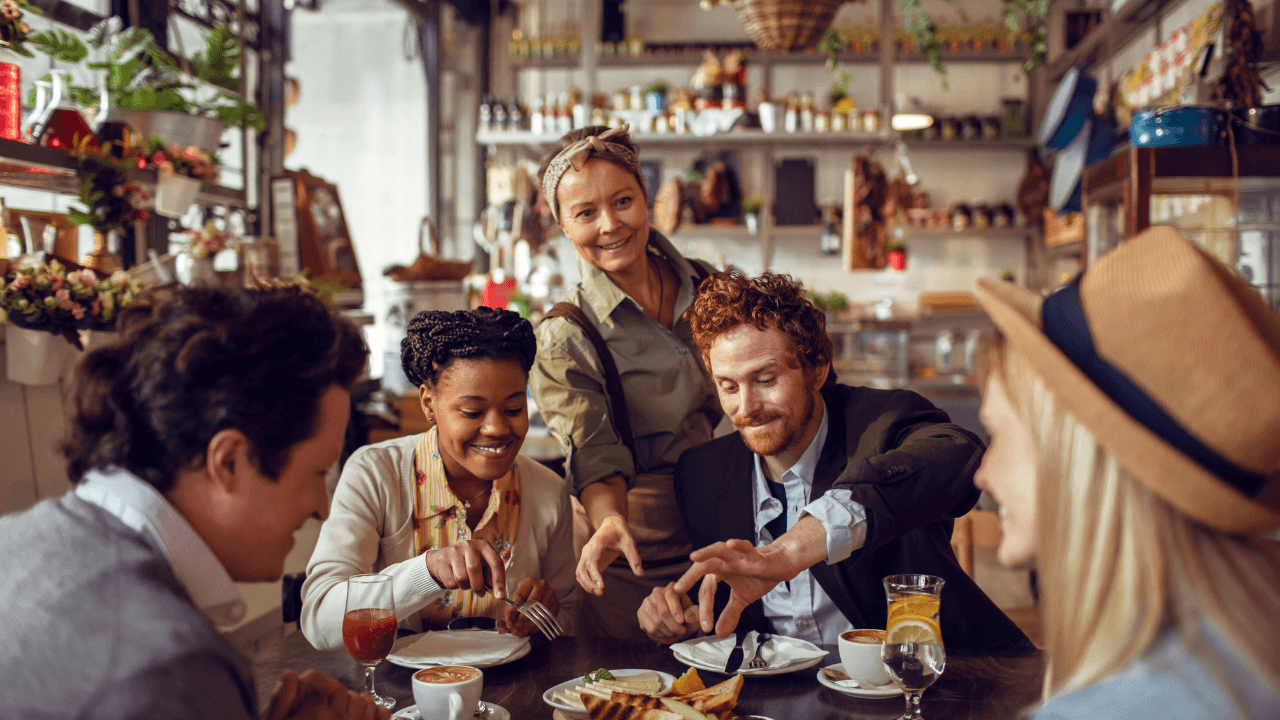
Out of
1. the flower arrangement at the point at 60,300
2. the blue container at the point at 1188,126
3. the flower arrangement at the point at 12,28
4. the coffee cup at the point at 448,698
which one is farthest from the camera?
the blue container at the point at 1188,126

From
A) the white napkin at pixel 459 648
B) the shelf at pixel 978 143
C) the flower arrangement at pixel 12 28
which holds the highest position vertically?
the shelf at pixel 978 143

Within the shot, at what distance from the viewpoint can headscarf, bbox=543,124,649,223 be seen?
7.25 ft

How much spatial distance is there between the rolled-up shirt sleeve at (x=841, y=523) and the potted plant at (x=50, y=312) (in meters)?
2.14

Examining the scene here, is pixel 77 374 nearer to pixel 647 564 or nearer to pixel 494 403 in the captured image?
pixel 494 403

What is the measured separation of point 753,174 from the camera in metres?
7.36

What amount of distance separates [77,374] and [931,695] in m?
1.25

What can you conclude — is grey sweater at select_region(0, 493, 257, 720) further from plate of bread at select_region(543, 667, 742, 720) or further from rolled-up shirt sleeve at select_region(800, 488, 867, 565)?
rolled-up shirt sleeve at select_region(800, 488, 867, 565)

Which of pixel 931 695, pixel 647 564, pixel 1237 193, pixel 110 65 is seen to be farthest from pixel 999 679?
pixel 110 65

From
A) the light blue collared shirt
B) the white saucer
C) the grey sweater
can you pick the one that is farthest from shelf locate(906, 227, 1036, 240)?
the grey sweater

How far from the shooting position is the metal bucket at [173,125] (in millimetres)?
3139

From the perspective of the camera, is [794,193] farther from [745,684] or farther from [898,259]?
[745,684]

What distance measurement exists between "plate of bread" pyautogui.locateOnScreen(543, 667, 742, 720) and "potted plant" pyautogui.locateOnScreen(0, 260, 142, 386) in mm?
1964

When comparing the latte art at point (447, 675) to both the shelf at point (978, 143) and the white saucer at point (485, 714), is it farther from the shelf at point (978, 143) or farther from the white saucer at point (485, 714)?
the shelf at point (978, 143)

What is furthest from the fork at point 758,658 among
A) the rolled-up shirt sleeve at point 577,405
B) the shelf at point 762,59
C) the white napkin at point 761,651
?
the shelf at point 762,59
